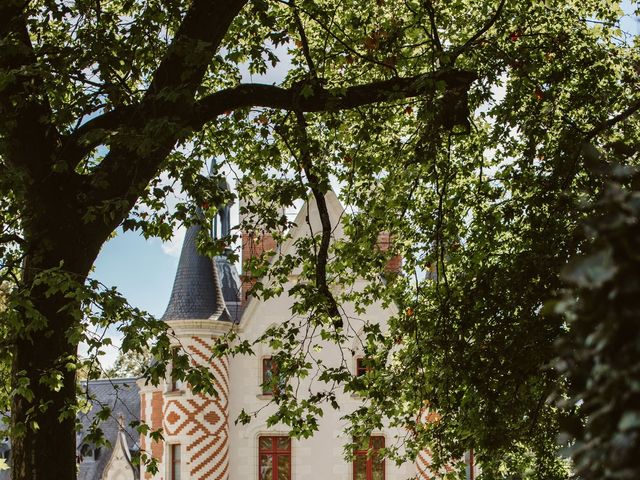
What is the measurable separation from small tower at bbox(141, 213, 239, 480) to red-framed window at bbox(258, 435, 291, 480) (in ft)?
3.58

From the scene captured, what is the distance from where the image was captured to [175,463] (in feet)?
89.5

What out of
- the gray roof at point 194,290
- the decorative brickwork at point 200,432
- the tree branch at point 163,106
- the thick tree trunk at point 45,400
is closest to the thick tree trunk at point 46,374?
the thick tree trunk at point 45,400

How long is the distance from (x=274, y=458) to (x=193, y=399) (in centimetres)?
311

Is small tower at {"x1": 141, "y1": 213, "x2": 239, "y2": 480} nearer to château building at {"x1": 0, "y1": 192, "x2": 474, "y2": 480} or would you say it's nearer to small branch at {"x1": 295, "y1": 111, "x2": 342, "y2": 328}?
château building at {"x1": 0, "y1": 192, "x2": 474, "y2": 480}

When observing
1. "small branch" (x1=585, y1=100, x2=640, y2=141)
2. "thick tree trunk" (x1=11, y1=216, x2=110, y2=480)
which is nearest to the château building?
"small branch" (x1=585, y1=100, x2=640, y2=141)

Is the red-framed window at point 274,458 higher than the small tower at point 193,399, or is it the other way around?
the small tower at point 193,399

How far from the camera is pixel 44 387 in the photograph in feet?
23.6

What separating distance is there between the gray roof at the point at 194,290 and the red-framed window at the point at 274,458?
13.1 feet

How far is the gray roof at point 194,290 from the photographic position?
28172 mm

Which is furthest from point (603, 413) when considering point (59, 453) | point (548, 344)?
point (548, 344)

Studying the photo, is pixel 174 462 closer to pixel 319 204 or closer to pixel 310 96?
pixel 319 204

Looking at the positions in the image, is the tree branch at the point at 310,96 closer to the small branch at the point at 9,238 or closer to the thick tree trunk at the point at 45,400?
the small branch at the point at 9,238

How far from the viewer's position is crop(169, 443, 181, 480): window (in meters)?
27.2

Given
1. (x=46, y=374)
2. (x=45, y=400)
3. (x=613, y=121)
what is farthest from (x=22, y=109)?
(x=613, y=121)
